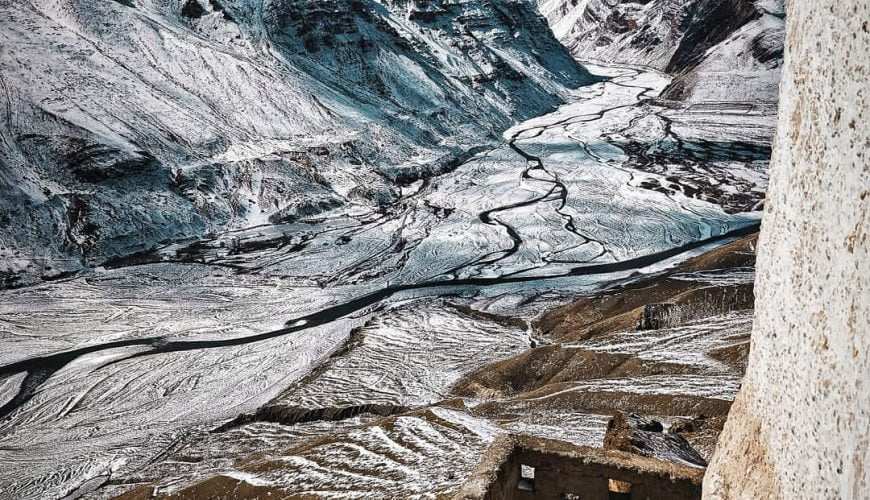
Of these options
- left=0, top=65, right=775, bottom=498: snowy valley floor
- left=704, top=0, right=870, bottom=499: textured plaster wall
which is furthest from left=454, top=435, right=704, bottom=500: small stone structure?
left=704, top=0, right=870, bottom=499: textured plaster wall

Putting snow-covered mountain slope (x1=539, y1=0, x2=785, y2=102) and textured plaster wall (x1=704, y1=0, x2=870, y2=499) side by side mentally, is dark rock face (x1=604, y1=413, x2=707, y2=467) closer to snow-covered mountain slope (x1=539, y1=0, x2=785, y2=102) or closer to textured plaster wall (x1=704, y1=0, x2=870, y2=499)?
textured plaster wall (x1=704, y1=0, x2=870, y2=499)

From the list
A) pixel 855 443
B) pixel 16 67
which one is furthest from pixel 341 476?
pixel 16 67

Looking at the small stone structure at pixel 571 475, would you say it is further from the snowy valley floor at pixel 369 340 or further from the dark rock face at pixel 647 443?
the dark rock face at pixel 647 443

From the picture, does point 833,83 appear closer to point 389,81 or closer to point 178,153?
point 178,153

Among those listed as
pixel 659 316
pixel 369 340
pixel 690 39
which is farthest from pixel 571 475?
pixel 690 39

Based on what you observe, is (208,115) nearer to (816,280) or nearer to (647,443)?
(647,443)

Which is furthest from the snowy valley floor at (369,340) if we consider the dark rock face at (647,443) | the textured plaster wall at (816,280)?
the textured plaster wall at (816,280)
